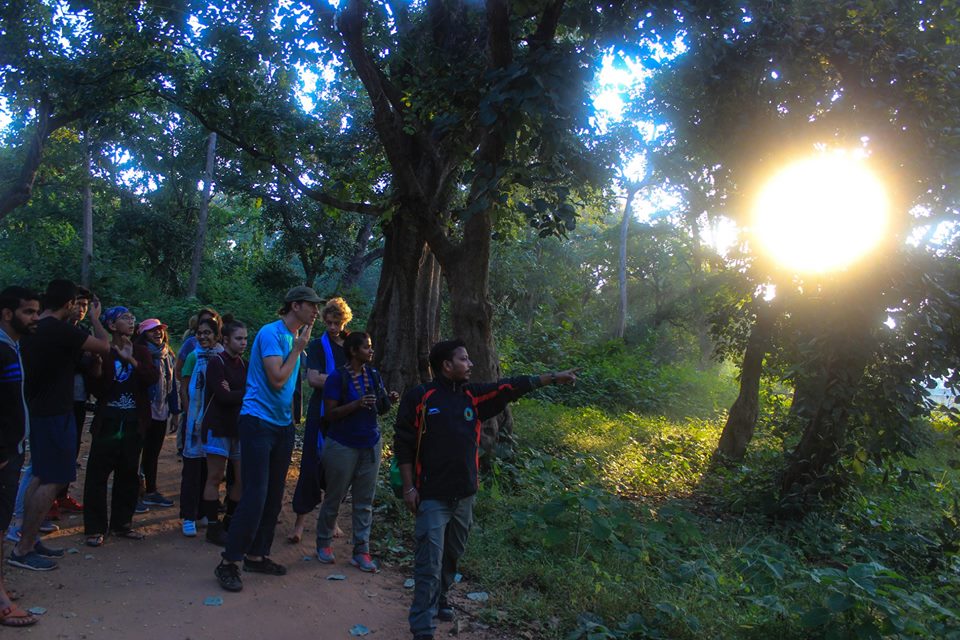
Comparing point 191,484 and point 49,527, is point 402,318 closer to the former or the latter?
point 191,484

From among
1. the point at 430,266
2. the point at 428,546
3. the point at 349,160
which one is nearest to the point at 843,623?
the point at 428,546

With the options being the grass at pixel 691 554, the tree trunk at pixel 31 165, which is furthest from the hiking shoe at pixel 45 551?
the tree trunk at pixel 31 165

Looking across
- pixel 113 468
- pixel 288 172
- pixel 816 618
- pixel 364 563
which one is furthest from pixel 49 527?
pixel 288 172

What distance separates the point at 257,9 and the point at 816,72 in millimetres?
7629

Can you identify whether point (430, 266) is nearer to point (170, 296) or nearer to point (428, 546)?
point (428, 546)

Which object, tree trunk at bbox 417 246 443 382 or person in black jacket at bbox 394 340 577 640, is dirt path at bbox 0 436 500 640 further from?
tree trunk at bbox 417 246 443 382

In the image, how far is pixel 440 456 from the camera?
4.23 meters

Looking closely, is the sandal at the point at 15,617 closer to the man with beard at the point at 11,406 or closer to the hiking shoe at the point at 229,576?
the man with beard at the point at 11,406

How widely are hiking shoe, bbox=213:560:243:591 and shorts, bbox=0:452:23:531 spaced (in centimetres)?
129

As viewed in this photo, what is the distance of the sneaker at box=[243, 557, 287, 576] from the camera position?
5.13 m

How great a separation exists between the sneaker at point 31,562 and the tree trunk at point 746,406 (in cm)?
963

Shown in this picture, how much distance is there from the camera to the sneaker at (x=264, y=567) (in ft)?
16.8

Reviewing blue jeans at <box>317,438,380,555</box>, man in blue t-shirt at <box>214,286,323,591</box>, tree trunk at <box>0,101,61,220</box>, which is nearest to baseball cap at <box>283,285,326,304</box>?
man in blue t-shirt at <box>214,286,323,591</box>

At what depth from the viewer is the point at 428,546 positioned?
13.6ft
